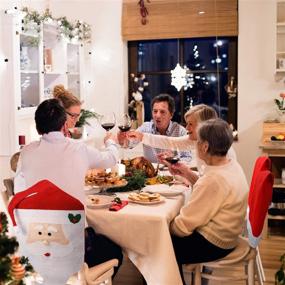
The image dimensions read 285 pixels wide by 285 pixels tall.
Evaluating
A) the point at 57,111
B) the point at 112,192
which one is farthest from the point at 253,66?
the point at 57,111

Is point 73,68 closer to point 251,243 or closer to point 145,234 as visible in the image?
point 145,234

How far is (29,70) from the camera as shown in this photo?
164 inches

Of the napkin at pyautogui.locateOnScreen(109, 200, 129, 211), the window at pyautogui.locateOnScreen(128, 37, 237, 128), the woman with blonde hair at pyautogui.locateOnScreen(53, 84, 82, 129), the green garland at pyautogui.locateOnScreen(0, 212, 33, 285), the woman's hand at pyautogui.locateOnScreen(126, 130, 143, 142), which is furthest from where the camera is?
the window at pyautogui.locateOnScreen(128, 37, 237, 128)

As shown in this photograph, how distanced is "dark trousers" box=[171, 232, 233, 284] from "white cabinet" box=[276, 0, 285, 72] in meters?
2.74

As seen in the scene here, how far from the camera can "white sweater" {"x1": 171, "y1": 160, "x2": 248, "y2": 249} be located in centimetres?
238

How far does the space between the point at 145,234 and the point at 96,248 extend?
10.4 inches

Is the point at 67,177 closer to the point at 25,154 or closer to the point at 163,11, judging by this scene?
the point at 25,154

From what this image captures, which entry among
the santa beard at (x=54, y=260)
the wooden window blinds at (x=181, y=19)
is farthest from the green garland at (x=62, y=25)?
the santa beard at (x=54, y=260)

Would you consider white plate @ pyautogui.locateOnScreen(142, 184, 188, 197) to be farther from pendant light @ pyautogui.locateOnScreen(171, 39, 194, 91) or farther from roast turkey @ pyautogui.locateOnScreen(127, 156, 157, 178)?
pendant light @ pyautogui.locateOnScreen(171, 39, 194, 91)

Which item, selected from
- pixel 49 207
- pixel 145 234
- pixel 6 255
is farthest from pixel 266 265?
pixel 6 255

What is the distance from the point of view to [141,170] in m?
3.19

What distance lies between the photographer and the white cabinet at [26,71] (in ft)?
12.5

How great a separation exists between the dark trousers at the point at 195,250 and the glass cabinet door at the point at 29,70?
2.13m

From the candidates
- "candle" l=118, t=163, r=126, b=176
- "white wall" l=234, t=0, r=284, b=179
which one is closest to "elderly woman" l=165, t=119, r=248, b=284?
"candle" l=118, t=163, r=126, b=176
